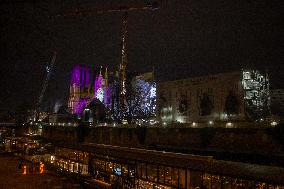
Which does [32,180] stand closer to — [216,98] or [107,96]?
[216,98]

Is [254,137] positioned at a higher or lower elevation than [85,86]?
lower

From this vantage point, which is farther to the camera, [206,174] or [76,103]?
[76,103]

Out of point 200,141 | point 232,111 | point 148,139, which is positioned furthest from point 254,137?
point 232,111

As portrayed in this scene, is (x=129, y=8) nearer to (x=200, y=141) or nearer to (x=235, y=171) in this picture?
(x=200, y=141)

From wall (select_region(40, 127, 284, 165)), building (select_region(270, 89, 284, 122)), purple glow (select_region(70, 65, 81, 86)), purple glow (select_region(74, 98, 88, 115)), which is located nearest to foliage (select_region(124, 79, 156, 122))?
building (select_region(270, 89, 284, 122))

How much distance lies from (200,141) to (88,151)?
20.2m

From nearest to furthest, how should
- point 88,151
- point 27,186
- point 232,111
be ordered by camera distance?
1. point 88,151
2. point 27,186
3. point 232,111

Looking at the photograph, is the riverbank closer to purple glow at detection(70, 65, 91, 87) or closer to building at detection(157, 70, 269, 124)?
building at detection(157, 70, 269, 124)

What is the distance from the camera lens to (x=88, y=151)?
1372 cm

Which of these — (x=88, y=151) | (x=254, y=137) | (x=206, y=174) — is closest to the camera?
(x=206, y=174)

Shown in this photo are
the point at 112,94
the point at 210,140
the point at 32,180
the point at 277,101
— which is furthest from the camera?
the point at 112,94

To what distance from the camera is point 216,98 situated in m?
63.6

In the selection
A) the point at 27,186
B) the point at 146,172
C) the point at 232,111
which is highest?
the point at 232,111

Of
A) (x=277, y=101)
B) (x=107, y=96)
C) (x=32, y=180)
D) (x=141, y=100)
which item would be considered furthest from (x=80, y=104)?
(x=32, y=180)
